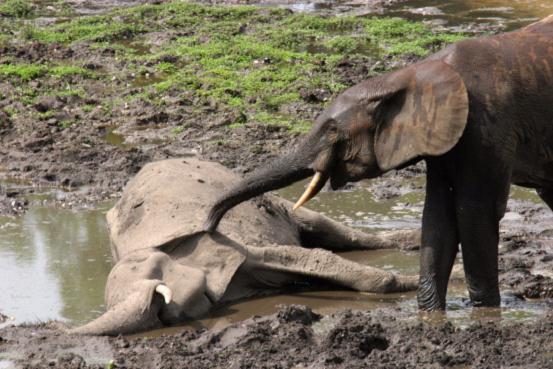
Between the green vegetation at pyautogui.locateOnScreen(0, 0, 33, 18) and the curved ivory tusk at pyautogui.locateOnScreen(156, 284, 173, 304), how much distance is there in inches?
607

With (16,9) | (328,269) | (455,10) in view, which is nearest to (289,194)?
(328,269)

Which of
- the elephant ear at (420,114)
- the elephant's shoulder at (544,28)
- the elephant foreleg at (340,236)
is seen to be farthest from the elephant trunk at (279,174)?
the elephant foreleg at (340,236)

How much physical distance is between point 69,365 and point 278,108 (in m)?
7.61

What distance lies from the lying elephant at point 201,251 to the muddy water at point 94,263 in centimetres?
14

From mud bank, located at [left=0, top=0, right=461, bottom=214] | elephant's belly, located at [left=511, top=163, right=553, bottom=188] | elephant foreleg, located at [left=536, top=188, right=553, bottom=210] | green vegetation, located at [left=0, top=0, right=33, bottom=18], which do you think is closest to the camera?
elephant's belly, located at [left=511, top=163, right=553, bottom=188]

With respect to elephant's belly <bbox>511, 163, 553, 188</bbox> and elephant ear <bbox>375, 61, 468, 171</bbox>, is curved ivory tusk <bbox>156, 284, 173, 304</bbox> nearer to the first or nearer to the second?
elephant ear <bbox>375, 61, 468, 171</bbox>

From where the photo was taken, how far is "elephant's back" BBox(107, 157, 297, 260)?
921 centimetres

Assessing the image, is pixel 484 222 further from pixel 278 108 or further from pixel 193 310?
pixel 278 108

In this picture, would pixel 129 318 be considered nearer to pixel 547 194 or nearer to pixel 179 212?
pixel 179 212

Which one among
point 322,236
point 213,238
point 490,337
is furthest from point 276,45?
point 490,337

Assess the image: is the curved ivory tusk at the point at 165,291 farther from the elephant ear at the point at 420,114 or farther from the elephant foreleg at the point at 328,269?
the elephant ear at the point at 420,114

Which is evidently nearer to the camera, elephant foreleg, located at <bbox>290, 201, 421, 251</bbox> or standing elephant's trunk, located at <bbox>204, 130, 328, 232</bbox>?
standing elephant's trunk, located at <bbox>204, 130, 328, 232</bbox>

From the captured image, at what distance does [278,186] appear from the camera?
27.6 ft

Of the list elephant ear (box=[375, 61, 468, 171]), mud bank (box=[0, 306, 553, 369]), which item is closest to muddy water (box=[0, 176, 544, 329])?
mud bank (box=[0, 306, 553, 369])
